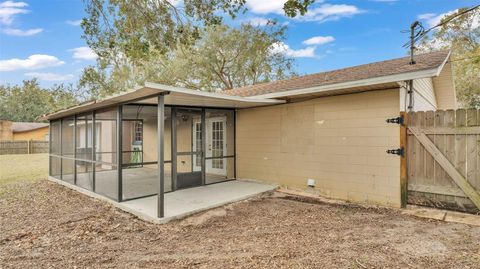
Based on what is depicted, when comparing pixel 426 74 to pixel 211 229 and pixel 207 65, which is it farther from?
pixel 207 65

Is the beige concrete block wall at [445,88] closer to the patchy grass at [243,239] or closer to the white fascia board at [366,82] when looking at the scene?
the white fascia board at [366,82]

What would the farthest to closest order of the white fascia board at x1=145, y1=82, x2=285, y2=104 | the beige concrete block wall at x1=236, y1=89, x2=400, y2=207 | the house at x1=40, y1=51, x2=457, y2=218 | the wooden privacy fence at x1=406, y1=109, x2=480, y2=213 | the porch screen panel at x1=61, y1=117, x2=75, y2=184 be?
1. the porch screen panel at x1=61, y1=117, x2=75, y2=184
2. the beige concrete block wall at x1=236, y1=89, x2=400, y2=207
3. the house at x1=40, y1=51, x2=457, y2=218
4. the wooden privacy fence at x1=406, y1=109, x2=480, y2=213
5. the white fascia board at x1=145, y1=82, x2=285, y2=104

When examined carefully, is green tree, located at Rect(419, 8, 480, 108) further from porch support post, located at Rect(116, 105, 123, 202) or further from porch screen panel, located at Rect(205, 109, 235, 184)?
porch support post, located at Rect(116, 105, 123, 202)

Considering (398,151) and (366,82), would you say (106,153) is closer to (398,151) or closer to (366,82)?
(366,82)

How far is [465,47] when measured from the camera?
16.2 meters

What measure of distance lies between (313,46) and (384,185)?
13548 mm

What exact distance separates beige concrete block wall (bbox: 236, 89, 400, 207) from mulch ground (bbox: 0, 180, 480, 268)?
0.65 m

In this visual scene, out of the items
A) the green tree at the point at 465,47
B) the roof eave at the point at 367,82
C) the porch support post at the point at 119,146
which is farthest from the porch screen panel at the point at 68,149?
the green tree at the point at 465,47

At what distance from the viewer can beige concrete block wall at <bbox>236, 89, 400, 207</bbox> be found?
17.3ft

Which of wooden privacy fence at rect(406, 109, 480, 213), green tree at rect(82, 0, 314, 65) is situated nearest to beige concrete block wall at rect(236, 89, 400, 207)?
wooden privacy fence at rect(406, 109, 480, 213)

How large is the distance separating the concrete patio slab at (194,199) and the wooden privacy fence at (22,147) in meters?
21.5

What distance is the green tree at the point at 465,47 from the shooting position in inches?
612

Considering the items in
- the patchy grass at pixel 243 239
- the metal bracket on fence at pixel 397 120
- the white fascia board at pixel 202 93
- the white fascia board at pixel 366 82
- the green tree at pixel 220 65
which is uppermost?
the green tree at pixel 220 65

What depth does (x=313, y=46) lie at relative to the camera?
17109 millimetres
